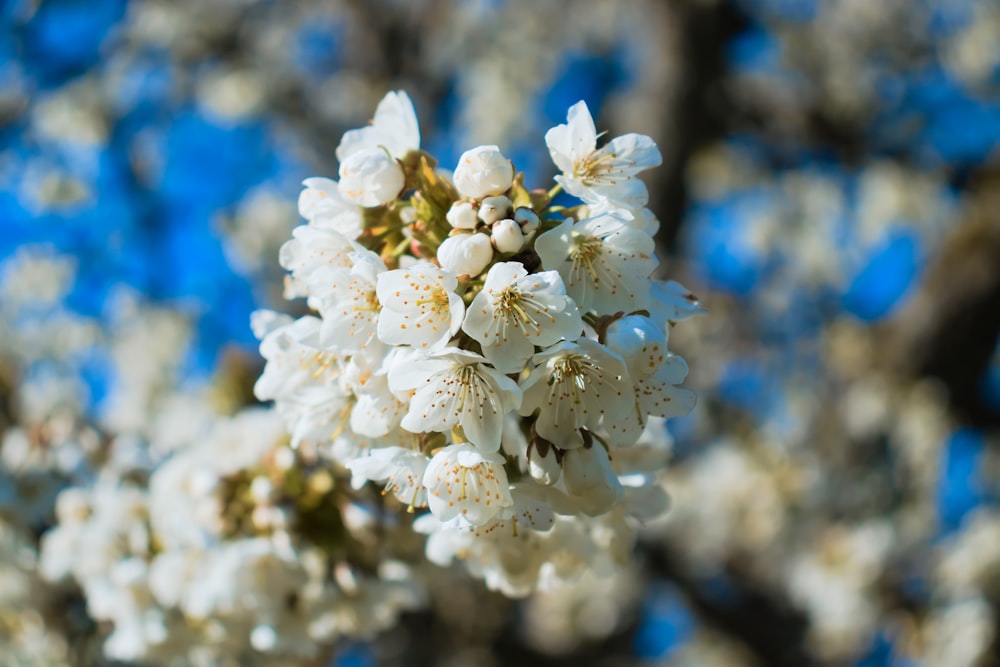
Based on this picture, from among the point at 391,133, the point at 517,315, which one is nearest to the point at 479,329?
the point at 517,315

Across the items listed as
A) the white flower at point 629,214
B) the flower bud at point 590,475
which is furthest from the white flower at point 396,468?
the white flower at point 629,214

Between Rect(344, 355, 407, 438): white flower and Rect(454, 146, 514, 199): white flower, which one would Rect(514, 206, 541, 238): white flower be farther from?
Rect(344, 355, 407, 438): white flower

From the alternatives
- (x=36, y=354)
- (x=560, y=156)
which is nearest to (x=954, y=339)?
(x=560, y=156)

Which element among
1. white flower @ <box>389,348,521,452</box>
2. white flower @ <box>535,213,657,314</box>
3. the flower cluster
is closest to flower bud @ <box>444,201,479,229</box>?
the flower cluster

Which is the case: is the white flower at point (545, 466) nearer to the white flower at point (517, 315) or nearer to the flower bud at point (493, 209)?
the white flower at point (517, 315)

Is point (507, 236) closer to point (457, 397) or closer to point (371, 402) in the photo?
point (457, 397)
